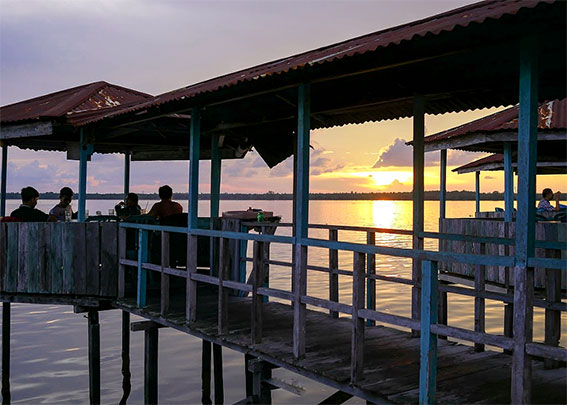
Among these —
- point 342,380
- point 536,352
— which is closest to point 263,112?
point 342,380

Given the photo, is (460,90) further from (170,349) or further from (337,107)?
(170,349)

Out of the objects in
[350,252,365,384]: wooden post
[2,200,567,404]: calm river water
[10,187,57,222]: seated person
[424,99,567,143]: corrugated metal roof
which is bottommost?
[2,200,567,404]: calm river water

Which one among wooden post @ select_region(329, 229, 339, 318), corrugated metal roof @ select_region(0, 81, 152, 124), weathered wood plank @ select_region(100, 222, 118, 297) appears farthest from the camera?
corrugated metal roof @ select_region(0, 81, 152, 124)

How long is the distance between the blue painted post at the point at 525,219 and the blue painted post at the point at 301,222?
2.34 metres

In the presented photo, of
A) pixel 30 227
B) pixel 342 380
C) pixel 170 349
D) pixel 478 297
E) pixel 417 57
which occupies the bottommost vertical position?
pixel 170 349

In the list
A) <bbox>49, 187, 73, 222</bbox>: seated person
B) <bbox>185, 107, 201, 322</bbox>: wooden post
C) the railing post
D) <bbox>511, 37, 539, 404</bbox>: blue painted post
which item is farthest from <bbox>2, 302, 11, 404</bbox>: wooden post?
<bbox>511, 37, 539, 404</bbox>: blue painted post

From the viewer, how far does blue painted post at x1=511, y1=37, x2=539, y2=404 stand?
4.23 metres

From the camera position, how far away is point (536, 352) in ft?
13.6

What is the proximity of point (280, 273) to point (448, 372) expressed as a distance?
29.4m

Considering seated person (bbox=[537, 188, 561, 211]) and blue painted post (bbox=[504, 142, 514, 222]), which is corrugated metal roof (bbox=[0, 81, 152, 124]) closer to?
blue painted post (bbox=[504, 142, 514, 222])

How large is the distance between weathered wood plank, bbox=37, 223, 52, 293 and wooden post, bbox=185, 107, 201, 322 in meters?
2.69

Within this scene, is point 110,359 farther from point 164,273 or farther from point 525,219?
point 525,219

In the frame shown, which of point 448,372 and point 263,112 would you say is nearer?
point 448,372

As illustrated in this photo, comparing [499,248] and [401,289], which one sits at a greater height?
[499,248]
